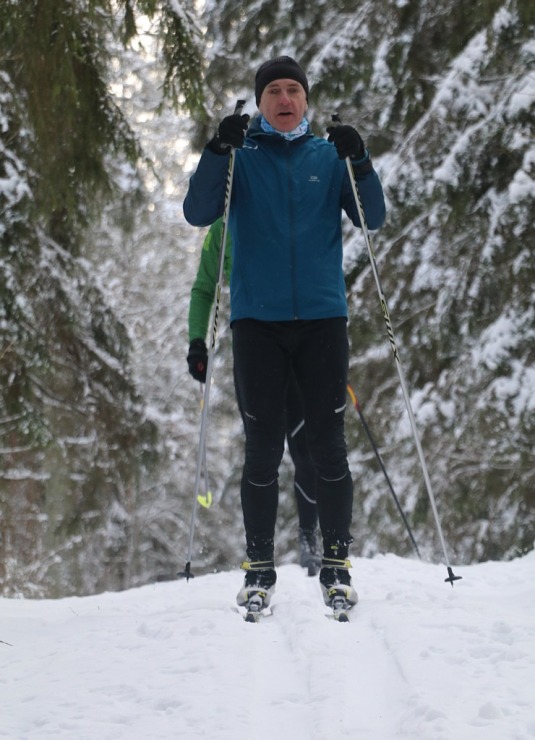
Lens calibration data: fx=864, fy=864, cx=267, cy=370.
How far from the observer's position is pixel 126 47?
17.1ft

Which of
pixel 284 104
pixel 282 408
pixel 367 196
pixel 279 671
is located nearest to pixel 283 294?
pixel 282 408

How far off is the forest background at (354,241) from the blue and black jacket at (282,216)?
132 cm

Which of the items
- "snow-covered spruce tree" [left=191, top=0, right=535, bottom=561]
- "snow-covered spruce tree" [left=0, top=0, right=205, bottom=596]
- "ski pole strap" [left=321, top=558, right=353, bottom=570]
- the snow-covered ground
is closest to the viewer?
the snow-covered ground

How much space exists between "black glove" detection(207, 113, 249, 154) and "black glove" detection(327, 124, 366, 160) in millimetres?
393

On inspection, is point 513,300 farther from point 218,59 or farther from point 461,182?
point 218,59

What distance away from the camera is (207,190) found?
3760 millimetres

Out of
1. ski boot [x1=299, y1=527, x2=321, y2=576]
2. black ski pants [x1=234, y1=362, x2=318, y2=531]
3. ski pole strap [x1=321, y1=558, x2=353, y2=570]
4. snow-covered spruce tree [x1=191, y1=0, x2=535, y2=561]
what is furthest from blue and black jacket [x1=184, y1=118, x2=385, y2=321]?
snow-covered spruce tree [x1=191, y1=0, x2=535, y2=561]

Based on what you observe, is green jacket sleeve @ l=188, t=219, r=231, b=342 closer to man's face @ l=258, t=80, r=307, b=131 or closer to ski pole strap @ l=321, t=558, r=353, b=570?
man's face @ l=258, t=80, r=307, b=131

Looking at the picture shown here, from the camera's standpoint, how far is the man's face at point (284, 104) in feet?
12.3

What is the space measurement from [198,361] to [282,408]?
0.79 m

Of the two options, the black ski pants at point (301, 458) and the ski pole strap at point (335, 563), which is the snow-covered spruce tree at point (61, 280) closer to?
the black ski pants at point (301, 458)

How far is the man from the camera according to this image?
366 centimetres

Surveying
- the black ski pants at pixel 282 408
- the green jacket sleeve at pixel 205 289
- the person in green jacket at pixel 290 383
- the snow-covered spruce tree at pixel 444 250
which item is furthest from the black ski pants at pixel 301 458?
the snow-covered spruce tree at pixel 444 250

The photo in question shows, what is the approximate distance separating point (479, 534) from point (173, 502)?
36.5ft
